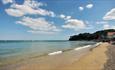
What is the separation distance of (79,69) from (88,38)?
565 ft

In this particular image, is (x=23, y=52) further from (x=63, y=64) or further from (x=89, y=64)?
(x=89, y=64)

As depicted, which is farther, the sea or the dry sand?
the sea

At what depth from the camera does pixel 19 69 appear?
9969mm

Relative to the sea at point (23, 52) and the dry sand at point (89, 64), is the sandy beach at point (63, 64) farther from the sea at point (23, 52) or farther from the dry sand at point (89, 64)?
the sea at point (23, 52)

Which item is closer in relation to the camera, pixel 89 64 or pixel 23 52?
pixel 89 64

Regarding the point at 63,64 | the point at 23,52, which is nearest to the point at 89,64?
the point at 63,64

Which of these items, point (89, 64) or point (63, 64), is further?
point (63, 64)

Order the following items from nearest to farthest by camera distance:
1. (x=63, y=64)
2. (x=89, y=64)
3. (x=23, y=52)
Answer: (x=89, y=64) < (x=63, y=64) < (x=23, y=52)

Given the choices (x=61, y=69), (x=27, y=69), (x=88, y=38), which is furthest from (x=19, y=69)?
(x=88, y=38)

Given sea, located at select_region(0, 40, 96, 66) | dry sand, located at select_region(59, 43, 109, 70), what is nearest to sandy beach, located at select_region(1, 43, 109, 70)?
dry sand, located at select_region(59, 43, 109, 70)

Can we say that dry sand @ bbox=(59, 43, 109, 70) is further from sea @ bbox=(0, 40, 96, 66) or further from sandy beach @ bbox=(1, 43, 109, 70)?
sea @ bbox=(0, 40, 96, 66)

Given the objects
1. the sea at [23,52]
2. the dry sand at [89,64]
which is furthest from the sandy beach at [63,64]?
the sea at [23,52]

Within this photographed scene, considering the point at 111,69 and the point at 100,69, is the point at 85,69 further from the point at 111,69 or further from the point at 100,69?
the point at 111,69

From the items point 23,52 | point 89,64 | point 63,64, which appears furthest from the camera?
point 23,52
